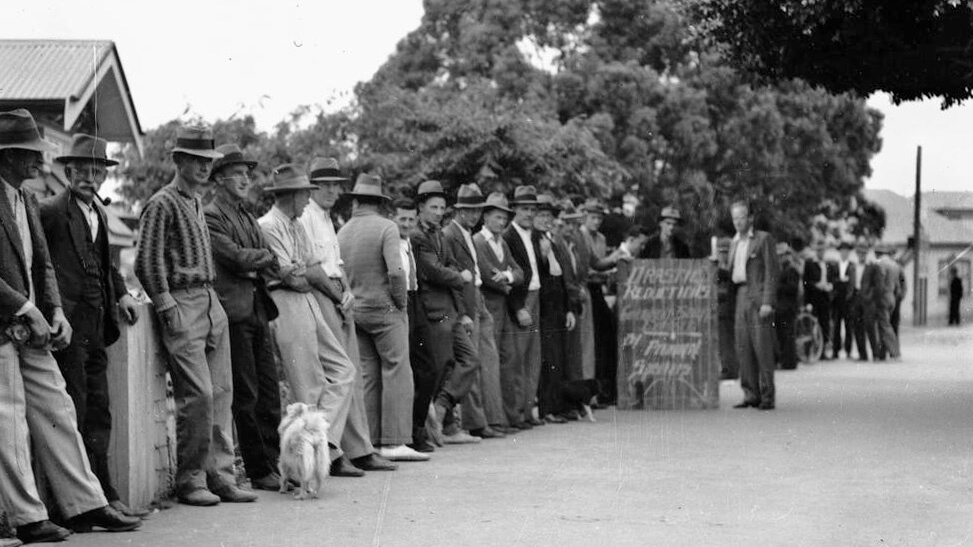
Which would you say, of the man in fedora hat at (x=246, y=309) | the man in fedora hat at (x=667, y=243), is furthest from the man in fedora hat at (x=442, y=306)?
the man in fedora hat at (x=667, y=243)

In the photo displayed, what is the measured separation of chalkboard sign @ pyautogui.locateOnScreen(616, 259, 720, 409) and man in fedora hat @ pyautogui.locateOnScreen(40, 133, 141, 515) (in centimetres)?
933

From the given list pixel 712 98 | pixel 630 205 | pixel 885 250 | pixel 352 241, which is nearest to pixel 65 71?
pixel 352 241

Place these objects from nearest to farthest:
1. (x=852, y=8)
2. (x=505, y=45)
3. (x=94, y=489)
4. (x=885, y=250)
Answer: (x=94, y=489), (x=852, y=8), (x=885, y=250), (x=505, y=45)

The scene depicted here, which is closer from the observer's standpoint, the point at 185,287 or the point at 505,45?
the point at 185,287

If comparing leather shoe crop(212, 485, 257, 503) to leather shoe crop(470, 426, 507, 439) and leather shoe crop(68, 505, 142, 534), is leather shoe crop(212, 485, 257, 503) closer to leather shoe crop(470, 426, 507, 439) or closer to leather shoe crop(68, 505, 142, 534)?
leather shoe crop(68, 505, 142, 534)

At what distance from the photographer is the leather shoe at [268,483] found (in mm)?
10086

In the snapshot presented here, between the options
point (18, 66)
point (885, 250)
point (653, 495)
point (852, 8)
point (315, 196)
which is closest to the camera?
point (653, 495)

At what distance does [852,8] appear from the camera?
50.4 feet

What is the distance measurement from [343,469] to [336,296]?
1.16 meters

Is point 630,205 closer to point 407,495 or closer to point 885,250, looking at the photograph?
point 885,250

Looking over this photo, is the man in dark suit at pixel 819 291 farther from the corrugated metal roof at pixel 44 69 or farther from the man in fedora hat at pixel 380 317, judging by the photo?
the man in fedora hat at pixel 380 317

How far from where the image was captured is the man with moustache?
10578 millimetres

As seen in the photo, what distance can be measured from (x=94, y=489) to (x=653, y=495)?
3.48 m

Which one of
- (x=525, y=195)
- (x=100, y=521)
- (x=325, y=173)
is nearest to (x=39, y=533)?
(x=100, y=521)
